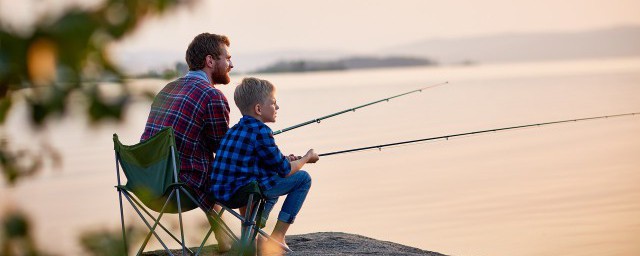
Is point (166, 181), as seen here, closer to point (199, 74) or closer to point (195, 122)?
point (195, 122)

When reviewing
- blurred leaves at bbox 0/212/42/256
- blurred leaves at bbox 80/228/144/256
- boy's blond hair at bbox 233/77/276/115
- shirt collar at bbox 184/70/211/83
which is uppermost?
shirt collar at bbox 184/70/211/83

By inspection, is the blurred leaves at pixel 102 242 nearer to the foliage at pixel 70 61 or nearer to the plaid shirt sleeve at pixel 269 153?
Result: the foliage at pixel 70 61

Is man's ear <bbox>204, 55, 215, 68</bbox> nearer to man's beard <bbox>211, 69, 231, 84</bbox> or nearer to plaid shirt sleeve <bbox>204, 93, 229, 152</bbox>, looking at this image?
man's beard <bbox>211, 69, 231, 84</bbox>

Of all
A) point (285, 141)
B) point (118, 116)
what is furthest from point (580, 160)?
point (118, 116)

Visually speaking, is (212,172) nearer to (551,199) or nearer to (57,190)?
(551,199)

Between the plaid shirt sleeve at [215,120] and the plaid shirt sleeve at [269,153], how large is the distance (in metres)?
0.24

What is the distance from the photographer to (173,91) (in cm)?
414

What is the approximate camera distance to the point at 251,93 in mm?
3965

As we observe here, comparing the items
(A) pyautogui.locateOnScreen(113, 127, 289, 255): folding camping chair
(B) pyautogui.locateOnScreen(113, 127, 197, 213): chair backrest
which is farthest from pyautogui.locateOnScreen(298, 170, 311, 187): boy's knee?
(B) pyautogui.locateOnScreen(113, 127, 197, 213): chair backrest

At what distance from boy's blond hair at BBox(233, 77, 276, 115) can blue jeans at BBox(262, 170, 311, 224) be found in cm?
31

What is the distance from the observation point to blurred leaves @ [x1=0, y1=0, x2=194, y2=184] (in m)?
1.04

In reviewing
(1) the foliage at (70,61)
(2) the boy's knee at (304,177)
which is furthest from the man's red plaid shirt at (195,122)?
(1) the foliage at (70,61)

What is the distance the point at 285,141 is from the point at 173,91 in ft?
28.1

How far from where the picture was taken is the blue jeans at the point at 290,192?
13.4ft
